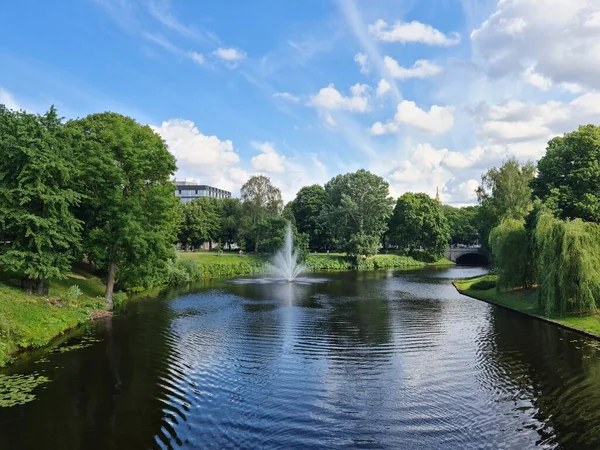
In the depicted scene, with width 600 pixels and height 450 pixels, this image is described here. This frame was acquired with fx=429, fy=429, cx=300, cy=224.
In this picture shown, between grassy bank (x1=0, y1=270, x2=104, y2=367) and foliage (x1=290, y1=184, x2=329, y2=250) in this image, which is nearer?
grassy bank (x1=0, y1=270, x2=104, y2=367)

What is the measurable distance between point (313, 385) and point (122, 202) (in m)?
23.1

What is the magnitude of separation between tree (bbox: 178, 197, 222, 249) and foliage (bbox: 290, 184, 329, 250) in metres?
20.7

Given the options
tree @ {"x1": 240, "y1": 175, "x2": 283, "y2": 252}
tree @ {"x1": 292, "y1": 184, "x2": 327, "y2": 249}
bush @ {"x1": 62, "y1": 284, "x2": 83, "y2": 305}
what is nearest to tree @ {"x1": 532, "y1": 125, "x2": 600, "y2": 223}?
bush @ {"x1": 62, "y1": 284, "x2": 83, "y2": 305}

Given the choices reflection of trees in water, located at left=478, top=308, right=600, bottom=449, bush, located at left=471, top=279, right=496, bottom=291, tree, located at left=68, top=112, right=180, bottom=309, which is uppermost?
tree, located at left=68, top=112, right=180, bottom=309

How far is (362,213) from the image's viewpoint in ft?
293

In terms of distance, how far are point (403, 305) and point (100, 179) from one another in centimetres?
2735

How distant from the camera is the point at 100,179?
32281 millimetres

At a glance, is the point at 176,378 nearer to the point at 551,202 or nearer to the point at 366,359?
the point at 366,359

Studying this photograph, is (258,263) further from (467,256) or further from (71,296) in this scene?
(467,256)

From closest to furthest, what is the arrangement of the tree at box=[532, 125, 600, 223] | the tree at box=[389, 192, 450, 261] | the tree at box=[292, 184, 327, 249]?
the tree at box=[532, 125, 600, 223] < the tree at box=[389, 192, 450, 261] < the tree at box=[292, 184, 327, 249]

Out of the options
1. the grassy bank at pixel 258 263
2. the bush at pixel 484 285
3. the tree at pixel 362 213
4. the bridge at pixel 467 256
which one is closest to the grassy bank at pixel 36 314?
the grassy bank at pixel 258 263

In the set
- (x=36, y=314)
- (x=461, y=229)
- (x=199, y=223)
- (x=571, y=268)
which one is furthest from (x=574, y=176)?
(x=461, y=229)

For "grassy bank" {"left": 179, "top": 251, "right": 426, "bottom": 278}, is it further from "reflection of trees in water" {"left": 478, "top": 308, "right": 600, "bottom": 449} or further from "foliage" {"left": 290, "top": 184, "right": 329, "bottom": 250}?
"reflection of trees in water" {"left": 478, "top": 308, "right": 600, "bottom": 449}

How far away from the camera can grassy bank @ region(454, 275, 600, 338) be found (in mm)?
27328
